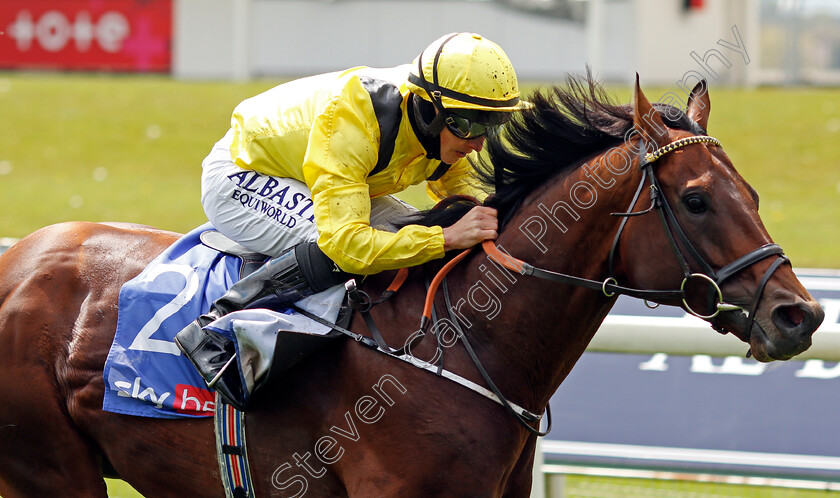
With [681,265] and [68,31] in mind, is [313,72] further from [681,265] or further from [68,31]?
[681,265]

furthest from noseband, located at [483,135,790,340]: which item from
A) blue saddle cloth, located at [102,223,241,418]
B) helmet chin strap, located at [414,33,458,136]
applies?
blue saddle cloth, located at [102,223,241,418]

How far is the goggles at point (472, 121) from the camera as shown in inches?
115

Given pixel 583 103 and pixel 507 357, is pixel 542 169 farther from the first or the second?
pixel 507 357

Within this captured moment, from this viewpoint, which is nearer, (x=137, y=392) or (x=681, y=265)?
(x=681, y=265)

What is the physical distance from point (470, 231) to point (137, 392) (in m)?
1.20

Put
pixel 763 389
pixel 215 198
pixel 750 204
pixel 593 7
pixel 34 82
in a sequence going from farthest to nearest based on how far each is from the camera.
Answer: pixel 34 82, pixel 593 7, pixel 763 389, pixel 215 198, pixel 750 204

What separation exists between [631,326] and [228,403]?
1.81 metres

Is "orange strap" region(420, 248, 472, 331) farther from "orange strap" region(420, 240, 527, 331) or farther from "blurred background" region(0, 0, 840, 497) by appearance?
"blurred background" region(0, 0, 840, 497)

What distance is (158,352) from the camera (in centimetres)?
312

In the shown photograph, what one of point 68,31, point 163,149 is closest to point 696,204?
point 163,149

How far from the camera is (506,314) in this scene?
2.88 metres

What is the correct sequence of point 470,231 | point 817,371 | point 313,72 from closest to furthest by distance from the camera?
point 470,231 → point 817,371 → point 313,72

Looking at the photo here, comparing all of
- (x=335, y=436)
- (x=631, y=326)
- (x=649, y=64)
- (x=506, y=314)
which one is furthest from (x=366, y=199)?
(x=649, y=64)

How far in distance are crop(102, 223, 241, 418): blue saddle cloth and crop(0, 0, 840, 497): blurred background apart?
217 cm
